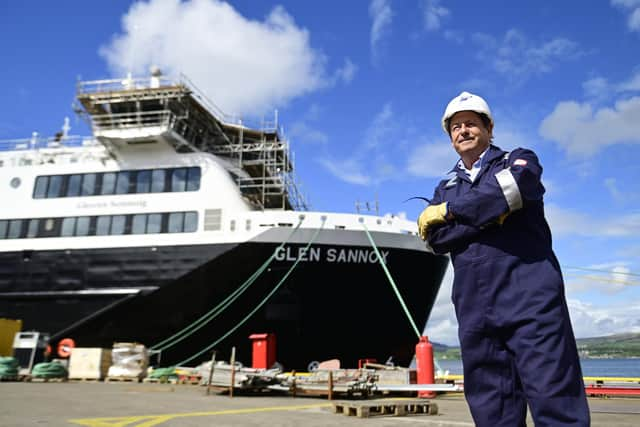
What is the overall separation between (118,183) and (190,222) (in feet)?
9.71

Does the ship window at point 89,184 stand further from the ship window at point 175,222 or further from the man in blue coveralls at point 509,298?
the man in blue coveralls at point 509,298

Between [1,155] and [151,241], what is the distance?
7897mm

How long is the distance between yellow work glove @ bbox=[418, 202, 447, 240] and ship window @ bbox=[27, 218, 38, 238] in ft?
52.5

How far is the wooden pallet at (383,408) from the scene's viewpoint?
573cm

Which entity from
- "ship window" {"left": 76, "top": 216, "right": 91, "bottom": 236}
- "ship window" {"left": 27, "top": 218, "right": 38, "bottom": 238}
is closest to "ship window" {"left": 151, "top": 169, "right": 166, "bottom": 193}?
"ship window" {"left": 76, "top": 216, "right": 91, "bottom": 236}

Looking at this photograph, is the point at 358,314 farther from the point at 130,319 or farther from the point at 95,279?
the point at 95,279

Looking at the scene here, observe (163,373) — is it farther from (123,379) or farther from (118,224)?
(118,224)

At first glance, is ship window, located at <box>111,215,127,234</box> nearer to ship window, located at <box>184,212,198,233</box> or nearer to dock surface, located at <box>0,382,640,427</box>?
ship window, located at <box>184,212,198,233</box>

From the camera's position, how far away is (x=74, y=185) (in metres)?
15.6

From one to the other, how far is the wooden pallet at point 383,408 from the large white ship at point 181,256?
23.4 ft

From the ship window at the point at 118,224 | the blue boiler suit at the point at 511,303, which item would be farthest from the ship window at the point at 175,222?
the blue boiler suit at the point at 511,303

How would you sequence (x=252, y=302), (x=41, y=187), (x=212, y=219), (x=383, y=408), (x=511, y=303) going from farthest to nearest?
1. (x=41, y=187)
2. (x=212, y=219)
3. (x=252, y=302)
4. (x=383, y=408)
5. (x=511, y=303)

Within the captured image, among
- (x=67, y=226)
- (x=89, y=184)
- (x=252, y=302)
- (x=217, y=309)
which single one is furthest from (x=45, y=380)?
(x=89, y=184)

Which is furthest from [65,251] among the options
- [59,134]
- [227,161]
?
[59,134]
